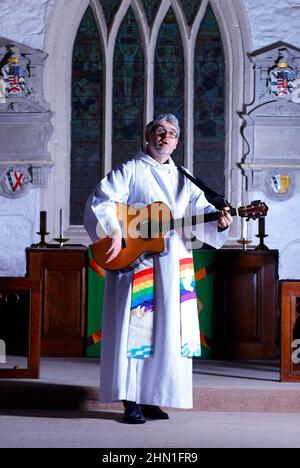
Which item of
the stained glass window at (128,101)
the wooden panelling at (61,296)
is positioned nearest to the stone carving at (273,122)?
the stained glass window at (128,101)

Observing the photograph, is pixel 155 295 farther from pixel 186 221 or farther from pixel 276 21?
pixel 276 21

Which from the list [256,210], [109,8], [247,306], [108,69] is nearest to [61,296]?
[247,306]

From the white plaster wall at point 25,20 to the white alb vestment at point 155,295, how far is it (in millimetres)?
4617

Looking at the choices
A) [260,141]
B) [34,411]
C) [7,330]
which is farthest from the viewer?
[260,141]

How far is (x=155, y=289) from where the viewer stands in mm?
5426

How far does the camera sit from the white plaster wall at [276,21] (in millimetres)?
9586

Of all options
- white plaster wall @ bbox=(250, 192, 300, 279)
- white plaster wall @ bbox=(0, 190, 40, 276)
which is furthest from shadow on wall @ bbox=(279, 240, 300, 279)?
white plaster wall @ bbox=(0, 190, 40, 276)

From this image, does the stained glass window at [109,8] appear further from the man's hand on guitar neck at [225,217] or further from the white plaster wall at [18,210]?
the man's hand on guitar neck at [225,217]

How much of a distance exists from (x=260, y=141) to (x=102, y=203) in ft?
14.9

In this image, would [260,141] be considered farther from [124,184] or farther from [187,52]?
[124,184]

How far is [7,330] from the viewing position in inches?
326

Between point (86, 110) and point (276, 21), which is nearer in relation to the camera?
point (276, 21)

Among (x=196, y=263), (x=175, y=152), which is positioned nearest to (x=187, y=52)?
(x=175, y=152)

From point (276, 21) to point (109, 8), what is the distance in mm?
1785
